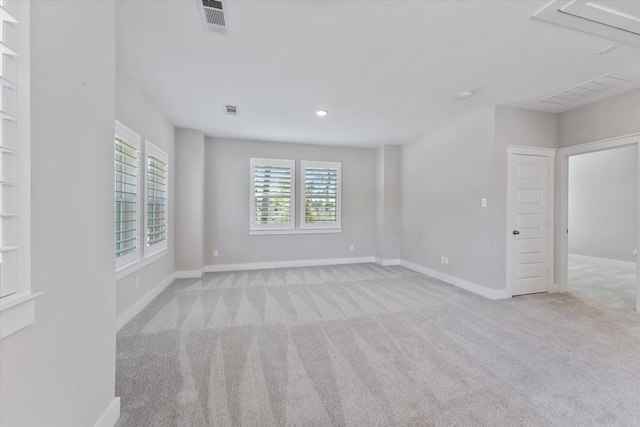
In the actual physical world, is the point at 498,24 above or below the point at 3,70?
Answer: above

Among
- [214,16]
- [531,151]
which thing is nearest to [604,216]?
[531,151]

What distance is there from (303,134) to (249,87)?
6.73ft

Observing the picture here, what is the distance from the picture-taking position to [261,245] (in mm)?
5664

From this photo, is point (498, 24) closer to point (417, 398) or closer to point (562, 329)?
point (417, 398)

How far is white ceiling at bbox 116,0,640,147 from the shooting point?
6.52 ft

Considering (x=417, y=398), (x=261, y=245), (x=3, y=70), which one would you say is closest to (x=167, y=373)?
(x=417, y=398)

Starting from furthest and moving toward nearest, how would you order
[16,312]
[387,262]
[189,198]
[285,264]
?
[387,262]
[285,264]
[189,198]
[16,312]

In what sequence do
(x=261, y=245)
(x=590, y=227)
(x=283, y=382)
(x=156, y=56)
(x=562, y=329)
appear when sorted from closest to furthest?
(x=283, y=382), (x=156, y=56), (x=562, y=329), (x=261, y=245), (x=590, y=227)

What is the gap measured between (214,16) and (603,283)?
6789mm

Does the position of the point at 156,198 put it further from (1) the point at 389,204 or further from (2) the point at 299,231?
(1) the point at 389,204

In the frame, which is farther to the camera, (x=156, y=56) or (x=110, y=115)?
(x=156, y=56)

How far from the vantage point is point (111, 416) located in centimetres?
153

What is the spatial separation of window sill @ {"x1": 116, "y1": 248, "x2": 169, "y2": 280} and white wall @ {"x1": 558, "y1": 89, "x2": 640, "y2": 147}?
20.2 feet

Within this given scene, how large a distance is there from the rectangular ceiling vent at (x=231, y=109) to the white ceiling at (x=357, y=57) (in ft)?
0.29
